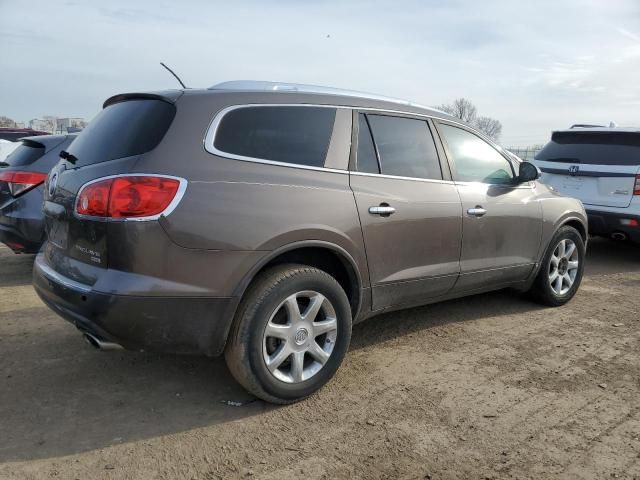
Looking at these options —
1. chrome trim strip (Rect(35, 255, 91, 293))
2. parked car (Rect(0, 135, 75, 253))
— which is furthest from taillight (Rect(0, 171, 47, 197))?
chrome trim strip (Rect(35, 255, 91, 293))

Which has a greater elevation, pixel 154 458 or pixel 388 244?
pixel 388 244

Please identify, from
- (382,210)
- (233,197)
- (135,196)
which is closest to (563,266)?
(382,210)

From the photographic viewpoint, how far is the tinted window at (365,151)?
3.42m

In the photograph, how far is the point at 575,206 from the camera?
5176 mm

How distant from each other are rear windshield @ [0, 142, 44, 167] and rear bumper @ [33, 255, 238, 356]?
134 inches

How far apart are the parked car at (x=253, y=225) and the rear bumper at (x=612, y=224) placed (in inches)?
151

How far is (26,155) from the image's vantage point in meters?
5.73

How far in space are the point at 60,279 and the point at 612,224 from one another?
644cm

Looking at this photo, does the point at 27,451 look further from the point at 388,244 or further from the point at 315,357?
the point at 388,244

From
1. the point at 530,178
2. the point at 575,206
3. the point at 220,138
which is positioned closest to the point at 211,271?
the point at 220,138

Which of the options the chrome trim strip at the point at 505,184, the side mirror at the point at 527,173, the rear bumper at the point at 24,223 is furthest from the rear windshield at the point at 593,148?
the rear bumper at the point at 24,223

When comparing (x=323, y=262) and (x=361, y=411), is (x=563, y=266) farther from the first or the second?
(x=361, y=411)

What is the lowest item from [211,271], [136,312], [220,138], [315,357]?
[315,357]

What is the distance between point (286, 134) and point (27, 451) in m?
2.09
